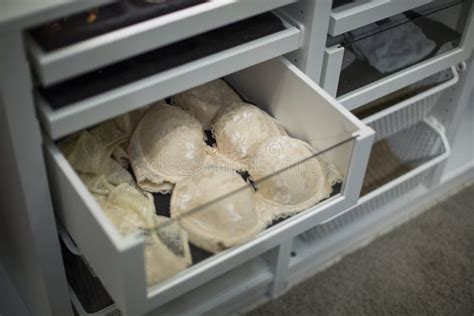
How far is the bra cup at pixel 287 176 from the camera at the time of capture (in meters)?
1.08

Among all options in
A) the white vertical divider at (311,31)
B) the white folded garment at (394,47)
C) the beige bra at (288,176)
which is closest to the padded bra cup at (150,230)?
the beige bra at (288,176)

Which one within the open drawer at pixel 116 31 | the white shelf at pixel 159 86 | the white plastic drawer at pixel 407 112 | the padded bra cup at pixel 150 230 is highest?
the open drawer at pixel 116 31

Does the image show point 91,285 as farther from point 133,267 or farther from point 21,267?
point 133,267

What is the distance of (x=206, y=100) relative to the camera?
1.28 metres

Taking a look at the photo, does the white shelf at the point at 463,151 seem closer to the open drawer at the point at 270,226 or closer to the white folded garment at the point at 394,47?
the white folded garment at the point at 394,47

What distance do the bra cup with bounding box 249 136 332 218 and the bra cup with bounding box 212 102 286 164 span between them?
0.03 m

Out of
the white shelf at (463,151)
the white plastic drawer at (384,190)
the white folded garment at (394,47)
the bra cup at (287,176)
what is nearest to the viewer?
the bra cup at (287,176)

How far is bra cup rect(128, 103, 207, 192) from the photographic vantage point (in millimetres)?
1158

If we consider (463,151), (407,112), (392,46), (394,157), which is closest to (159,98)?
(392,46)

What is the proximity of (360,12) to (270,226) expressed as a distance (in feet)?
1.34

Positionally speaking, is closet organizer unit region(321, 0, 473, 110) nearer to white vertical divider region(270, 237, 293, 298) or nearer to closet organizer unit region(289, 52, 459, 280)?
closet organizer unit region(289, 52, 459, 280)

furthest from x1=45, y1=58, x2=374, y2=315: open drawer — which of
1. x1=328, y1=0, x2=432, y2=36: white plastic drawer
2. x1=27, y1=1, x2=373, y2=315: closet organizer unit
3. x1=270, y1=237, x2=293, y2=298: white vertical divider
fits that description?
x1=270, y1=237, x2=293, y2=298: white vertical divider

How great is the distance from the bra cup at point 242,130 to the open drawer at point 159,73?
0.38 feet

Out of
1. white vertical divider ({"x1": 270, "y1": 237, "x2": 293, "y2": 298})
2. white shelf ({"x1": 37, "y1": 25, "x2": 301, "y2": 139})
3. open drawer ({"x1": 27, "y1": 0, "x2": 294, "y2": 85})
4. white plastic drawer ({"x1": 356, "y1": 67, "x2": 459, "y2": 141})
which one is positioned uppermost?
open drawer ({"x1": 27, "y1": 0, "x2": 294, "y2": 85})
